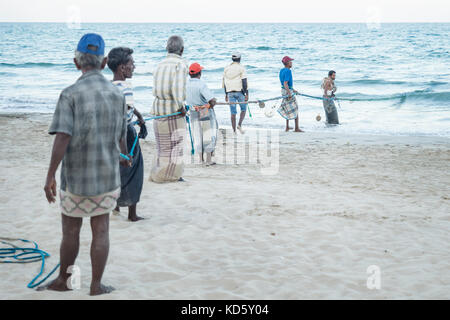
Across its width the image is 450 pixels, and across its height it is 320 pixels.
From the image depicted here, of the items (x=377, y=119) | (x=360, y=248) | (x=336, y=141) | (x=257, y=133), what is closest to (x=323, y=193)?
(x=360, y=248)

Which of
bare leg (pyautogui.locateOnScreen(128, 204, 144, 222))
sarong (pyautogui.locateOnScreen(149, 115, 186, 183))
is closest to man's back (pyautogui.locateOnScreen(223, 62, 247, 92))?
sarong (pyautogui.locateOnScreen(149, 115, 186, 183))

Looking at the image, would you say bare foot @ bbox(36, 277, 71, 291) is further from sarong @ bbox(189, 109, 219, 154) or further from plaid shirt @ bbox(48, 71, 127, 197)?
Result: sarong @ bbox(189, 109, 219, 154)

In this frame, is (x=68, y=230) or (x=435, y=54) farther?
(x=435, y=54)

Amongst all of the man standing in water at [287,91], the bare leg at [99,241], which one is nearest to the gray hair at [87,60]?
the bare leg at [99,241]

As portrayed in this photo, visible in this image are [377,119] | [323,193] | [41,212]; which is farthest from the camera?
[377,119]

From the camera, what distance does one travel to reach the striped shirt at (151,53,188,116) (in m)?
5.86

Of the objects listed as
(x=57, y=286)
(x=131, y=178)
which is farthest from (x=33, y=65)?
(x=57, y=286)

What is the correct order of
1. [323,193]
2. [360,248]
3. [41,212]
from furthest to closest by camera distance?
[323,193], [41,212], [360,248]

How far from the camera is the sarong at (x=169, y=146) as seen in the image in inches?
240

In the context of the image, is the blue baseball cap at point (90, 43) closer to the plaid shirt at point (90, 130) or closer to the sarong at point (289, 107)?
the plaid shirt at point (90, 130)

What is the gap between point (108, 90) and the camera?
303cm
